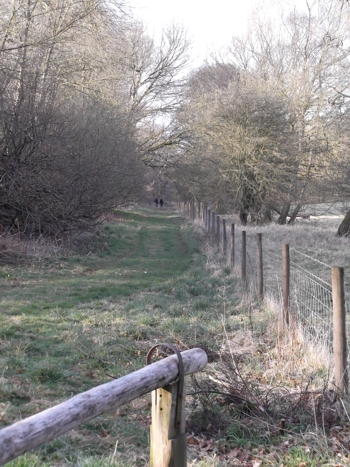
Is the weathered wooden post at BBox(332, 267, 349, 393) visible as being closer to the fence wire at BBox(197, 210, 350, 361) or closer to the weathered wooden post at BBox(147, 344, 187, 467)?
the fence wire at BBox(197, 210, 350, 361)

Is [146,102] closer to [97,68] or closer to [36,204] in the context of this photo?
[97,68]

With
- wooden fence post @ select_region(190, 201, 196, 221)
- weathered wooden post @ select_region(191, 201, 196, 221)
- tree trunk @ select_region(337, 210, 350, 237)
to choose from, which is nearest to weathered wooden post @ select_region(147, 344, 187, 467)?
tree trunk @ select_region(337, 210, 350, 237)

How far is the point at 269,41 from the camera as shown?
32.9 m

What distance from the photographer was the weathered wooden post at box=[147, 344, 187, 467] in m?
2.96

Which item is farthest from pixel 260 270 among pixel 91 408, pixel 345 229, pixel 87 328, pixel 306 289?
pixel 345 229

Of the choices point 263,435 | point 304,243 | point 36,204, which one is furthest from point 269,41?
point 263,435

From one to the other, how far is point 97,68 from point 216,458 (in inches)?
634

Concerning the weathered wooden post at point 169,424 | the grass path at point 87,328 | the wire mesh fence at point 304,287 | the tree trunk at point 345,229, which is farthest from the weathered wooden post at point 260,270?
the tree trunk at point 345,229

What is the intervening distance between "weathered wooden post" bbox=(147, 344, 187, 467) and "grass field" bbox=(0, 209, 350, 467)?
1.68ft

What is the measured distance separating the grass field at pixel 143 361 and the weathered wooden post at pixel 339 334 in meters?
0.31

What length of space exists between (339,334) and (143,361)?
2481 mm

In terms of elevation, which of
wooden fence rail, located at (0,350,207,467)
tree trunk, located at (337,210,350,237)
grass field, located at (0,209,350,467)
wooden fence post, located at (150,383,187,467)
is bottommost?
grass field, located at (0,209,350,467)

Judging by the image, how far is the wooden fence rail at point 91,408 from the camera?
215 centimetres

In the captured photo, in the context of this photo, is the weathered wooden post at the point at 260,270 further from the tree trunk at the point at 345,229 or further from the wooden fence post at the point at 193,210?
the wooden fence post at the point at 193,210
